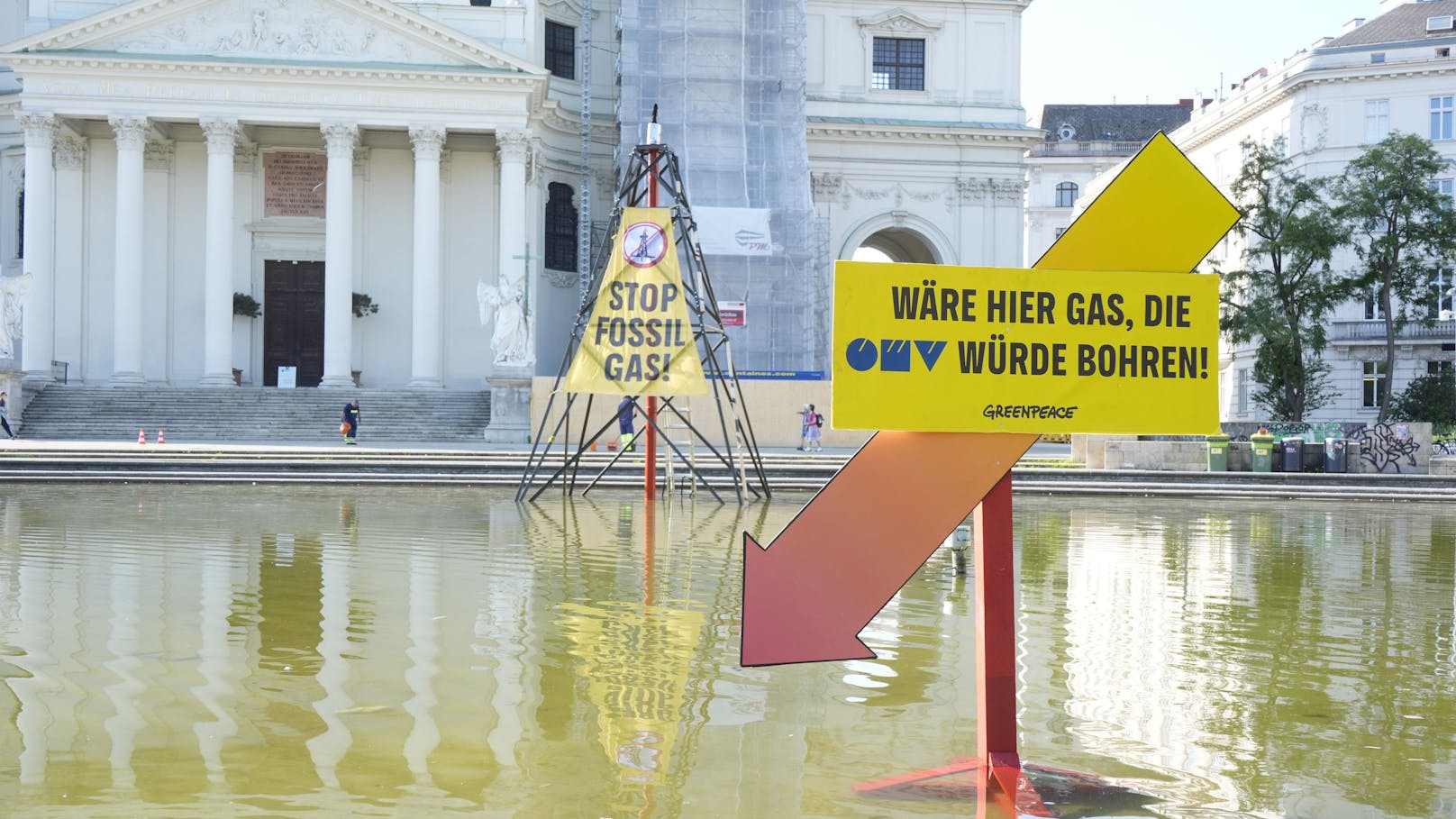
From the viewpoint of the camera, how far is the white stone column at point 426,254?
47531 millimetres

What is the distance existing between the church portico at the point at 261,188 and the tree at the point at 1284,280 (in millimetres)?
23644

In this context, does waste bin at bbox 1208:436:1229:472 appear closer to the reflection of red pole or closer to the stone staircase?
the reflection of red pole

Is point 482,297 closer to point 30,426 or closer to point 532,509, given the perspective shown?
point 30,426

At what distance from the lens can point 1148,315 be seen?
6.21 metres

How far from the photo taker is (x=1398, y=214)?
48906mm

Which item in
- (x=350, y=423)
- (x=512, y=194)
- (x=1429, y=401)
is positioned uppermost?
(x=512, y=194)

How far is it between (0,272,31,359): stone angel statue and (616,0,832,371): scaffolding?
19114 millimetres

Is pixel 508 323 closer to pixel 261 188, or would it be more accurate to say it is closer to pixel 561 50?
pixel 261 188

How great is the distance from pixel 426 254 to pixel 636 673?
40.8 m

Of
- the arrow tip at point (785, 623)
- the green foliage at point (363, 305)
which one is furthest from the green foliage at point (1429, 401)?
the arrow tip at point (785, 623)

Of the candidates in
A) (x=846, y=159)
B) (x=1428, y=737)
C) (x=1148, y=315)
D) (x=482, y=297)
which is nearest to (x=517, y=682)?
(x=1148, y=315)

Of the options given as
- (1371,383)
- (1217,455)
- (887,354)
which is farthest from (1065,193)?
(887,354)

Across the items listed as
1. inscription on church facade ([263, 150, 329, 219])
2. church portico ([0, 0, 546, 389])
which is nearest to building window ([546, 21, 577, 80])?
church portico ([0, 0, 546, 389])

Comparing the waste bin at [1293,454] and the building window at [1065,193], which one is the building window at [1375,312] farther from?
the building window at [1065,193]
